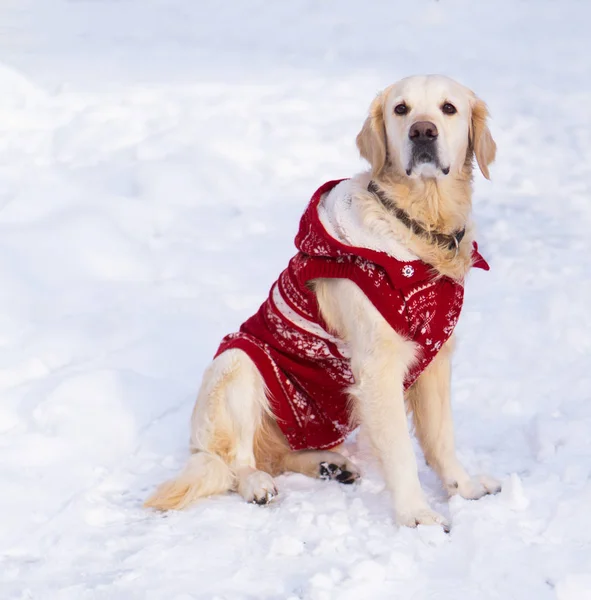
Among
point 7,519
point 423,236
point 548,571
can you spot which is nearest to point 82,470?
point 7,519

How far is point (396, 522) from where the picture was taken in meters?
2.95

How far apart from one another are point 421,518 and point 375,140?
4.37 feet

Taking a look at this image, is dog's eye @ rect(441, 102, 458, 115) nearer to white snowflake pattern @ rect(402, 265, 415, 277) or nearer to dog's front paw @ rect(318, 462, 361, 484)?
white snowflake pattern @ rect(402, 265, 415, 277)

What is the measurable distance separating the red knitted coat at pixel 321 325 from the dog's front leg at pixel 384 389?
46 mm

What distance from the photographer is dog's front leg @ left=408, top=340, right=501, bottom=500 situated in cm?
323

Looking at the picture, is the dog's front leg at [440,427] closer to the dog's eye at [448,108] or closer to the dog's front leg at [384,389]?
the dog's front leg at [384,389]

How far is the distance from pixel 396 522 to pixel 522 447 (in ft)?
2.72

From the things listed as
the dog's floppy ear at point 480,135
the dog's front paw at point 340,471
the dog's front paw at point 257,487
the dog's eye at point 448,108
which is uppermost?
the dog's eye at point 448,108

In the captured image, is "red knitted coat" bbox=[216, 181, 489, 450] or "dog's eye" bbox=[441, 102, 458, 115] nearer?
"red knitted coat" bbox=[216, 181, 489, 450]

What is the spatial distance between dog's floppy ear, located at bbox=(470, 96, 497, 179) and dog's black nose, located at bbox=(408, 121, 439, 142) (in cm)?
30

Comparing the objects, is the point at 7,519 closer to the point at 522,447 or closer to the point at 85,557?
the point at 85,557

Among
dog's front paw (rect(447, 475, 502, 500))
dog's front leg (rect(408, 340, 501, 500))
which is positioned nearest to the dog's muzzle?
dog's front leg (rect(408, 340, 501, 500))

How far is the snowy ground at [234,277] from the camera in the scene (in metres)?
2.72

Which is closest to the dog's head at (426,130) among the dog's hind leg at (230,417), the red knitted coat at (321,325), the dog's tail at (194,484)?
the red knitted coat at (321,325)
